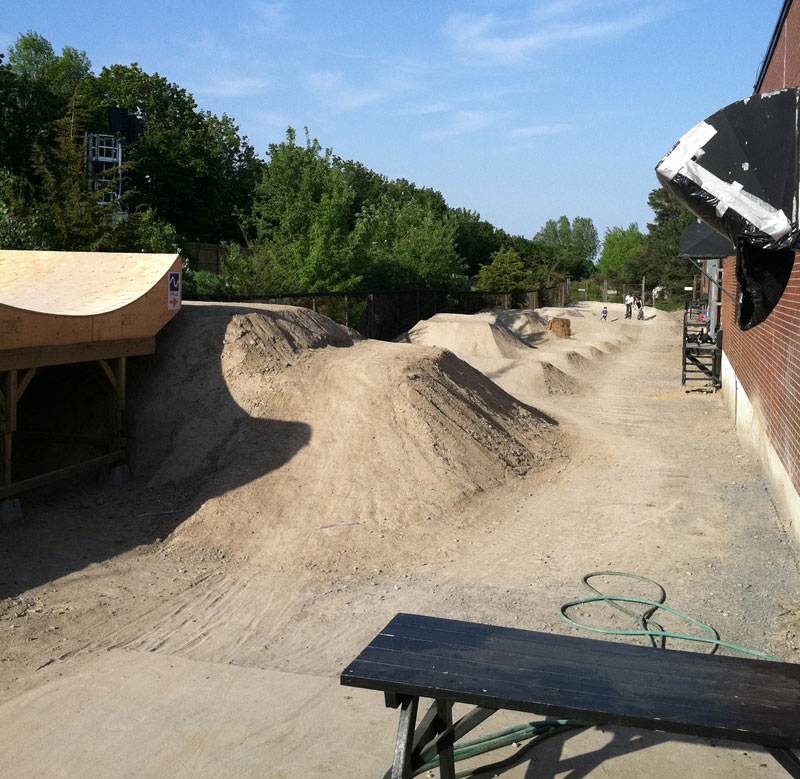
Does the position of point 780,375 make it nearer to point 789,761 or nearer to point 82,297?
point 789,761

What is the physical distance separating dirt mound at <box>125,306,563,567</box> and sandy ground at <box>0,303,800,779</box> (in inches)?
1.4

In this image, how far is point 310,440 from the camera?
35.2ft

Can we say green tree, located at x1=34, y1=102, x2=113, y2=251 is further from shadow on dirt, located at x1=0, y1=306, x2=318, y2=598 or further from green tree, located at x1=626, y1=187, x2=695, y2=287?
green tree, located at x1=626, y1=187, x2=695, y2=287

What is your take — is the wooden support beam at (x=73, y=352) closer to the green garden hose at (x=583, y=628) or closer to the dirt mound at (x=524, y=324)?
the green garden hose at (x=583, y=628)

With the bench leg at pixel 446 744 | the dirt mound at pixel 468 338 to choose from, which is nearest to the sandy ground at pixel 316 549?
the bench leg at pixel 446 744

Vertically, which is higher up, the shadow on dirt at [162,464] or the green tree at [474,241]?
the green tree at [474,241]

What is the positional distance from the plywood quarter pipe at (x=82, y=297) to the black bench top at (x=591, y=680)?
6.32 meters

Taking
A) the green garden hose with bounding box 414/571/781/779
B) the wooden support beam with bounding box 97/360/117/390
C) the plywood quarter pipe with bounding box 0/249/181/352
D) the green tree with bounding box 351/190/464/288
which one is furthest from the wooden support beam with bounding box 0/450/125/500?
the green tree with bounding box 351/190/464/288

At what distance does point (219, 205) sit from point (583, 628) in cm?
4290

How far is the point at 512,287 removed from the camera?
4622 centimetres

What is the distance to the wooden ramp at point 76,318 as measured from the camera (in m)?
8.71

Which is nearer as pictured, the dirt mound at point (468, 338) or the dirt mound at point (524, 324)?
the dirt mound at point (468, 338)

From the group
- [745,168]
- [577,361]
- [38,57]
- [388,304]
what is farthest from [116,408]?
[38,57]

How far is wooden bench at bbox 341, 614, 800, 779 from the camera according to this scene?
11.0ft
